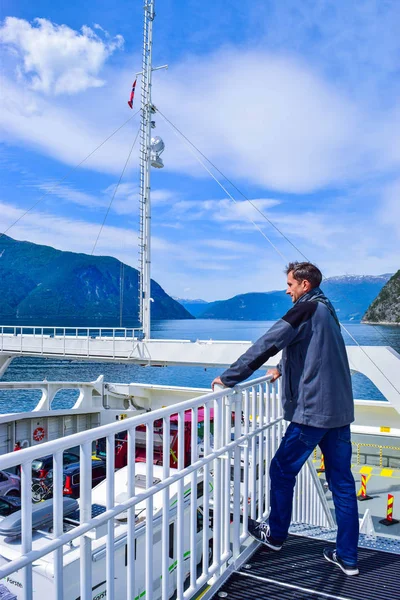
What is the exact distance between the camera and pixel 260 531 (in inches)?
136

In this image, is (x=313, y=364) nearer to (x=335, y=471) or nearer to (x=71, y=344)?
(x=335, y=471)

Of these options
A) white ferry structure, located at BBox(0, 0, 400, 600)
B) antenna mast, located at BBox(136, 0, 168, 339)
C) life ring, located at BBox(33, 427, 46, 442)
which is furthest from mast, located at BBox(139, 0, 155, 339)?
white ferry structure, located at BBox(0, 0, 400, 600)

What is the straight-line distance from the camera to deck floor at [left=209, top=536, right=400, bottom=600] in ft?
9.79

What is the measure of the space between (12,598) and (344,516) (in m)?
2.18

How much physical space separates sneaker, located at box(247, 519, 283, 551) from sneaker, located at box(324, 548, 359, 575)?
34 centimetres

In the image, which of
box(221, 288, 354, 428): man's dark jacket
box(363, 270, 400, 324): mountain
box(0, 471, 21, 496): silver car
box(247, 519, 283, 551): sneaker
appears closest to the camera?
box(221, 288, 354, 428): man's dark jacket

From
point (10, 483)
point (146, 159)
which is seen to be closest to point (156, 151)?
point (146, 159)

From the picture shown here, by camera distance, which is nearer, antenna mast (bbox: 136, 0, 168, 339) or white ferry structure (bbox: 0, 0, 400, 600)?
white ferry structure (bbox: 0, 0, 400, 600)

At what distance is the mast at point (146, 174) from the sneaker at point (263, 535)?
16329 millimetres

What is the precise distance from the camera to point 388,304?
14100cm

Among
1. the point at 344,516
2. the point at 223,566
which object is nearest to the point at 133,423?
the point at 223,566

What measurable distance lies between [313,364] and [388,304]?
149 meters

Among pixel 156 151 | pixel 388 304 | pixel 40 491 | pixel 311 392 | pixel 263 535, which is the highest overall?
pixel 156 151

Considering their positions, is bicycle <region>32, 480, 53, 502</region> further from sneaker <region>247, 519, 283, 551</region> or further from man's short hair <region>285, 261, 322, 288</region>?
man's short hair <region>285, 261, 322, 288</region>
